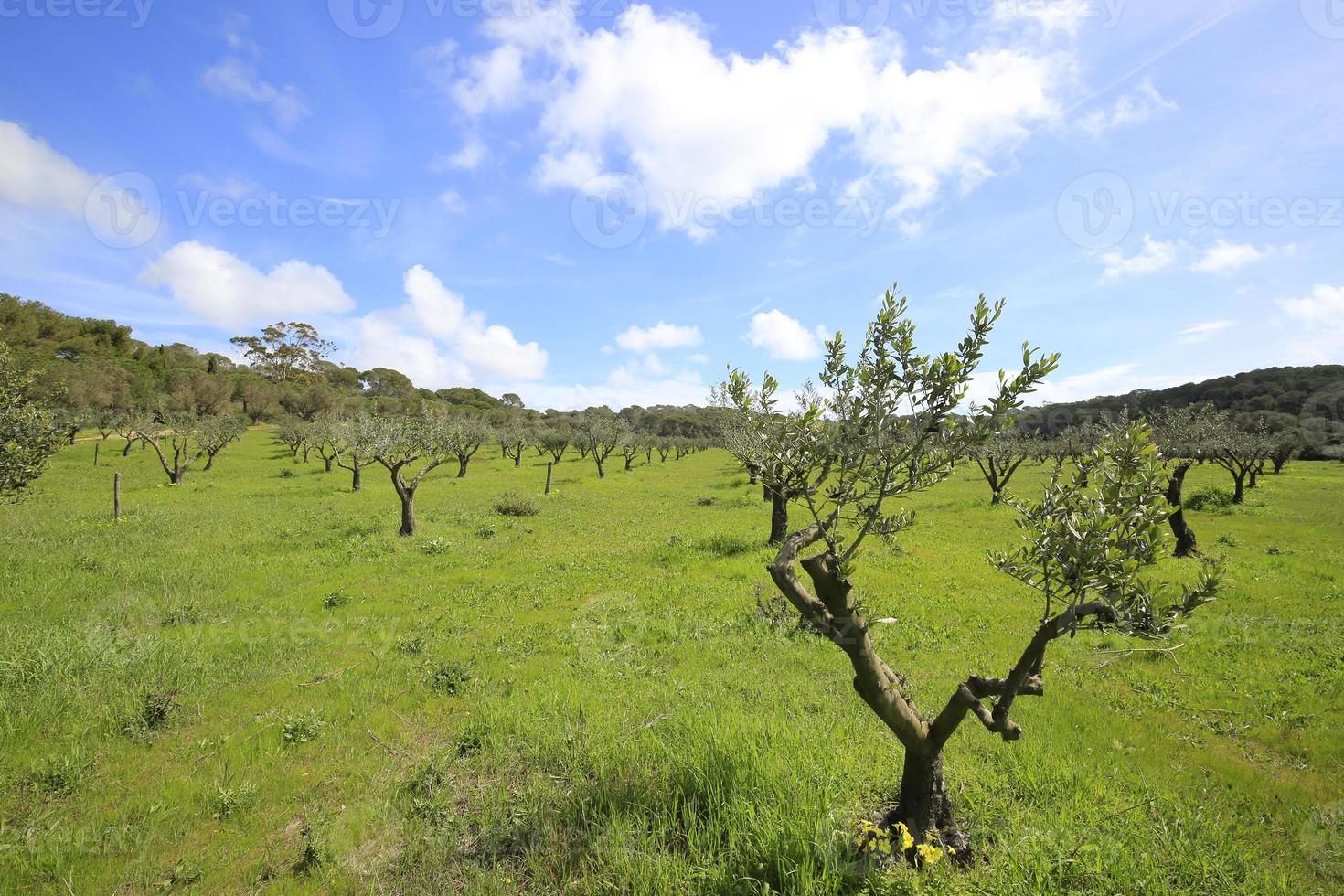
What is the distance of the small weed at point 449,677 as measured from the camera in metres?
11.0

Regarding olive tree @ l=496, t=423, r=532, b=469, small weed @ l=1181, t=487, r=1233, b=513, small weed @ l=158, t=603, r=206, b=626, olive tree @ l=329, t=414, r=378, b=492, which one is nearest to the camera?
small weed @ l=158, t=603, r=206, b=626

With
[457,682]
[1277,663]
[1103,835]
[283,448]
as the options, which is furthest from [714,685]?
[283,448]

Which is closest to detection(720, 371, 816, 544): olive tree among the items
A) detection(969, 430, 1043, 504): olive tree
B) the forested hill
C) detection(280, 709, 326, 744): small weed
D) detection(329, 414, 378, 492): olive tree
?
detection(280, 709, 326, 744): small weed

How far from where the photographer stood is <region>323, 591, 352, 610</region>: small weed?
15.8 meters

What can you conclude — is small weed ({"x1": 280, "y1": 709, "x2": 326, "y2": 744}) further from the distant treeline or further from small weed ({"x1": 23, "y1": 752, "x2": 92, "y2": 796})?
the distant treeline

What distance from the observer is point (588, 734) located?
890cm

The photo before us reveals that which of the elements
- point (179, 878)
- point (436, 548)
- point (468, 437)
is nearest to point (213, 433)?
point (468, 437)

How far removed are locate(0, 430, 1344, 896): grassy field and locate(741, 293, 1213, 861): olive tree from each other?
4.61 feet

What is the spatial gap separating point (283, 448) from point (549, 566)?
7866 centimetres

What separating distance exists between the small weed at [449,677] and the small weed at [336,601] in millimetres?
6156

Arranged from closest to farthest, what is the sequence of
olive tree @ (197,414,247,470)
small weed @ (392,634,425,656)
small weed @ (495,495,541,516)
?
small weed @ (392,634,425,656) → small weed @ (495,495,541,516) → olive tree @ (197,414,247,470)

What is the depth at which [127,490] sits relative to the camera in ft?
135

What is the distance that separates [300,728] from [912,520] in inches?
419

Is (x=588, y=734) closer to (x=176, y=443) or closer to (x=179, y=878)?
(x=179, y=878)
